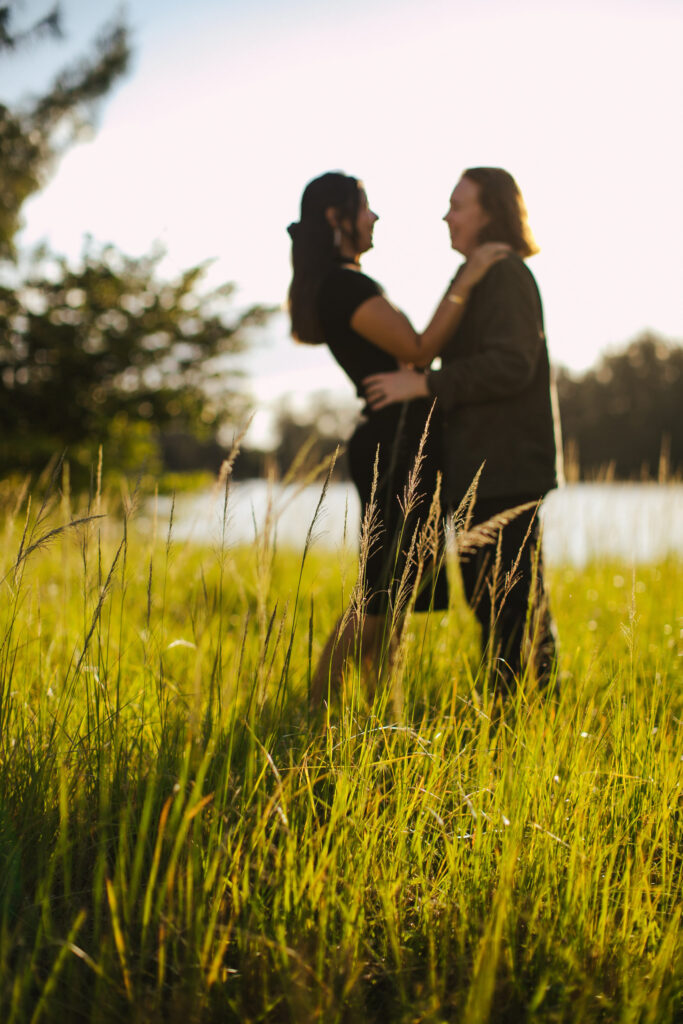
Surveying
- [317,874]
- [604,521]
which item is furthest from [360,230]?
[604,521]

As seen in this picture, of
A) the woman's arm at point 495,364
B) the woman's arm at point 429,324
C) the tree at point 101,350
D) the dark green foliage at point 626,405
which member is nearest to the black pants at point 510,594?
the woman's arm at point 495,364

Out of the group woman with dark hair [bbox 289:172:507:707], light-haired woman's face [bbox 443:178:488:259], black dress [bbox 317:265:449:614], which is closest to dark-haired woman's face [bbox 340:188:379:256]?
woman with dark hair [bbox 289:172:507:707]

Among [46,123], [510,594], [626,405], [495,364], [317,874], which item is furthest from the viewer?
[626,405]

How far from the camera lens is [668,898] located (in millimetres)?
1403

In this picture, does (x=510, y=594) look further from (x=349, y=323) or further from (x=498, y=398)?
(x=349, y=323)

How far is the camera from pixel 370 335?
2.22m

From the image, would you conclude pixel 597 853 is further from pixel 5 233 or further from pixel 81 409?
pixel 81 409

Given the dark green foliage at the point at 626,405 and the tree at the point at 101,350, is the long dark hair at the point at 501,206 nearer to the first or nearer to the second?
the tree at the point at 101,350

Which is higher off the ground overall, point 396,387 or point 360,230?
point 360,230

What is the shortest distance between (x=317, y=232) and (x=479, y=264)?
554mm

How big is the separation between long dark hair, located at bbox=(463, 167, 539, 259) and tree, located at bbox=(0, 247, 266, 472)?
6.59 metres

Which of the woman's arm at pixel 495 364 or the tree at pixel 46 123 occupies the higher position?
the tree at pixel 46 123

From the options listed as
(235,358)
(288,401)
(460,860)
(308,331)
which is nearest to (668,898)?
(460,860)

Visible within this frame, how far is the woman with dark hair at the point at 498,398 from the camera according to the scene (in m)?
2.20
